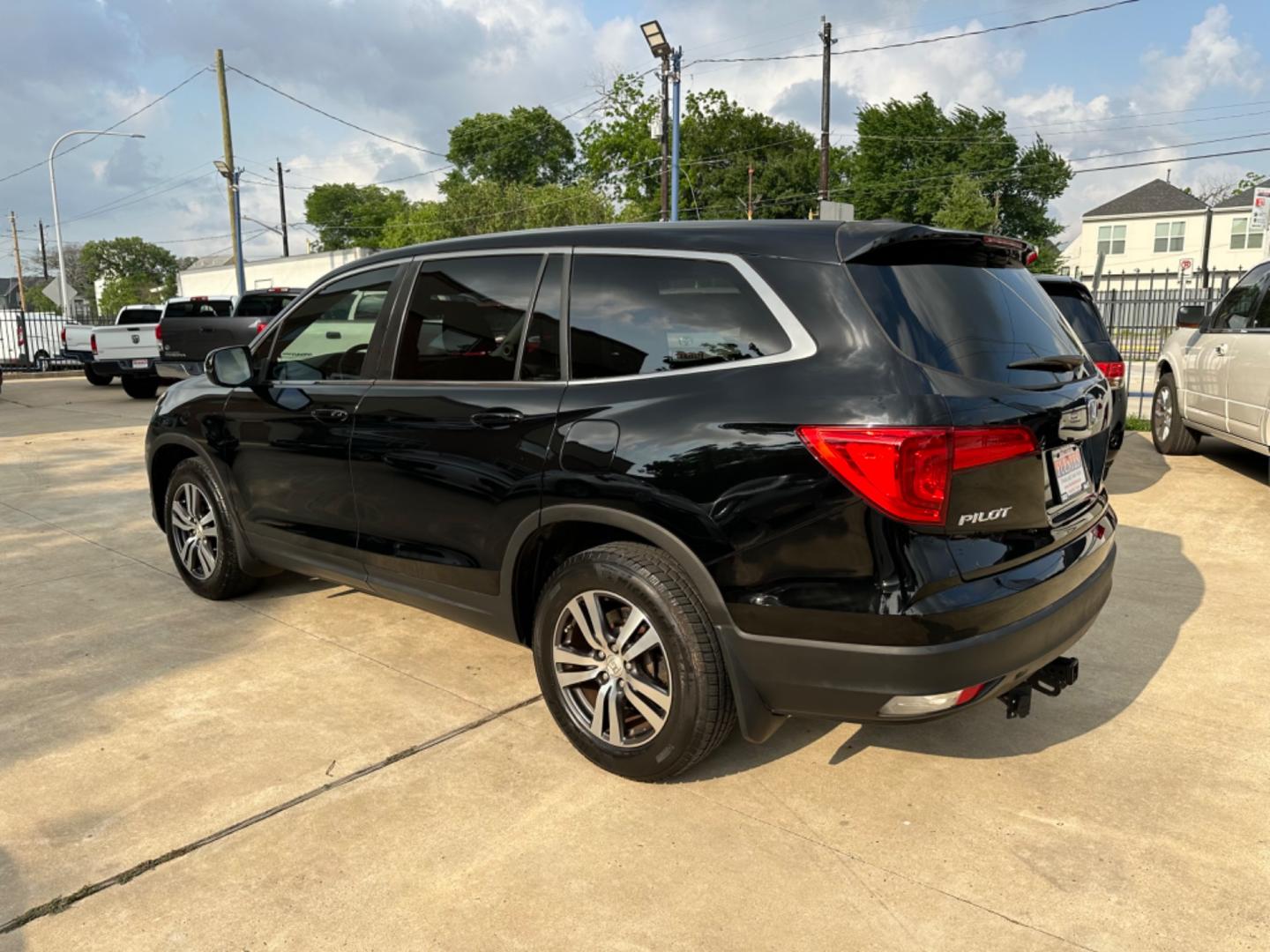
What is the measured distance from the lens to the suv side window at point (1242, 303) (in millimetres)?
7422

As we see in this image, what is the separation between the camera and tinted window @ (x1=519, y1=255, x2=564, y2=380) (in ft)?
10.6

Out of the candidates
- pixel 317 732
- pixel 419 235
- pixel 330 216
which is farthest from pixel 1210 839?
pixel 330 216

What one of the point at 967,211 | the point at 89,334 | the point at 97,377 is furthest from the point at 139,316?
the point at 967,211

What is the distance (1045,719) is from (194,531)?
4148 millimetres

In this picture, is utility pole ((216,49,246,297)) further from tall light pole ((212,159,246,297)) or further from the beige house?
the beige house

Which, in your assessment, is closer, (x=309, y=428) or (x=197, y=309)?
(x=309, y=428)

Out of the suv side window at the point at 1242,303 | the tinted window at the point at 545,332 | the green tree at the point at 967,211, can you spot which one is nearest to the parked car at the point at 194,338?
the suv side window at the point at 1242,303

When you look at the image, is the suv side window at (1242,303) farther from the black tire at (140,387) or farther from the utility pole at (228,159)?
the utility pole at (228,159)

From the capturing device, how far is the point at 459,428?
338cm

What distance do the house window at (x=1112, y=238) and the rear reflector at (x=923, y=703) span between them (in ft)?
212

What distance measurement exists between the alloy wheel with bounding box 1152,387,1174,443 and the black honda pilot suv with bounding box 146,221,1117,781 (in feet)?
21.8

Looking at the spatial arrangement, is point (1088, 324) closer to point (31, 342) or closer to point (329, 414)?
point (329, 414)

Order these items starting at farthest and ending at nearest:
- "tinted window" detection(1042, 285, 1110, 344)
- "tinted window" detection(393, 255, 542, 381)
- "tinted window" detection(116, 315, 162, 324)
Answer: "tinted window" detection(116, 315, 162, 324) < "tinted window" detection(1042, 285, 1110, 344) < "tinted window" detection(393, 255, 542, 381)

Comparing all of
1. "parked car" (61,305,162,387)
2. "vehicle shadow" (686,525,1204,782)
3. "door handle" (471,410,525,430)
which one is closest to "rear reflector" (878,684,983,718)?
"vehicle shadow" (686,525,1204,782)
